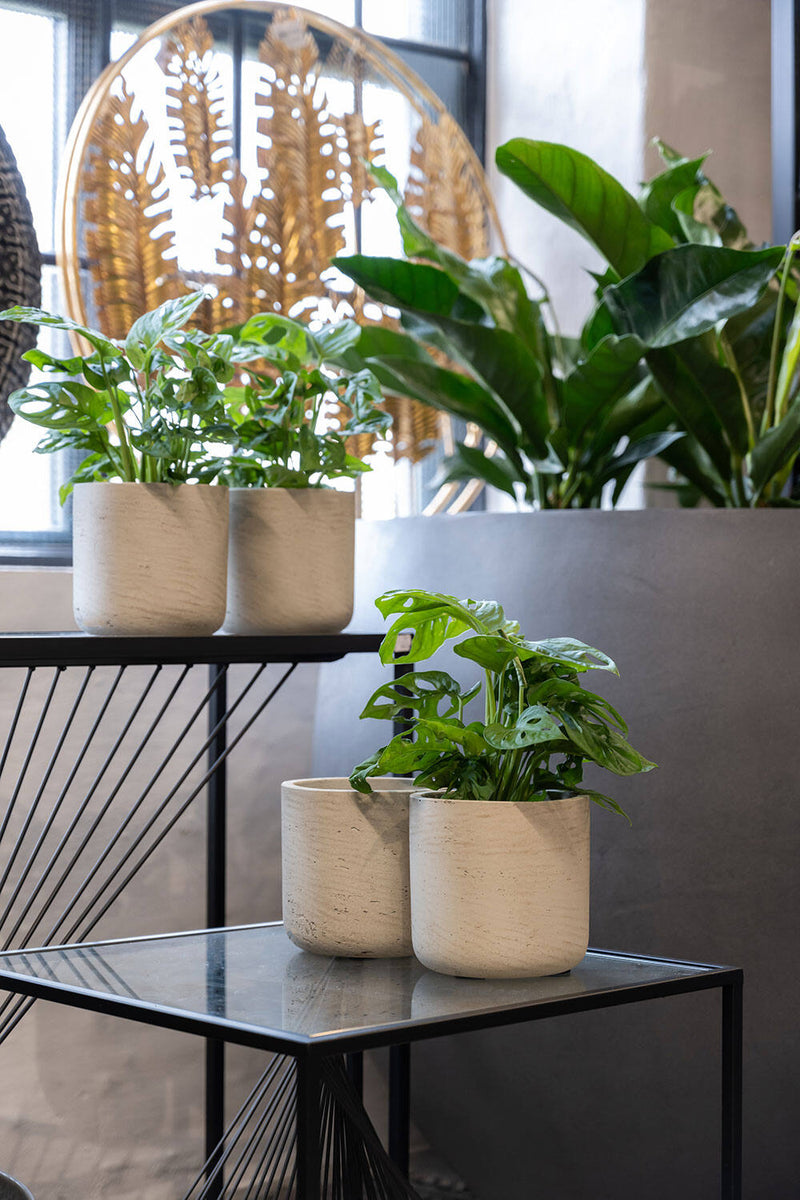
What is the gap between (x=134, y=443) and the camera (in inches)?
40.0

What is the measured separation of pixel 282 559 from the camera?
43.6 inches

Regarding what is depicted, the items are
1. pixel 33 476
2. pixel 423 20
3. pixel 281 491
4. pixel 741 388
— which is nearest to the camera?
pixel 281 491

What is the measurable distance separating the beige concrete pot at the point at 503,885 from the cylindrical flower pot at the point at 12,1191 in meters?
0.31

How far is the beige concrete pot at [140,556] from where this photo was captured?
1.01m

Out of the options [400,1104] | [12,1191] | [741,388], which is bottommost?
[400,1104]

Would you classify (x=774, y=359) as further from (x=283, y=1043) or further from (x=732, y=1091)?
(x=283, y=1043)

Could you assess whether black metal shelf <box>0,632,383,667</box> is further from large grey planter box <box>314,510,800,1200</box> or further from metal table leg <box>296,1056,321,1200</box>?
metal table leg <box>296,1056,321,1200</box>

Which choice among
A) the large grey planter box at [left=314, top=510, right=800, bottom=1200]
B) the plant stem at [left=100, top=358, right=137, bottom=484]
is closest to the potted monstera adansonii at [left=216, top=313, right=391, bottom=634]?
the plant stem at [left=100, top=358, right=137, bottom=484]

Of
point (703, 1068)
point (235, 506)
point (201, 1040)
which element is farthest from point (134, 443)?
point (201, 1040)

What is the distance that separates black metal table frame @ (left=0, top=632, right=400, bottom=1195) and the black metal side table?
0.69 ft

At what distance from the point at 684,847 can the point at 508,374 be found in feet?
1.66

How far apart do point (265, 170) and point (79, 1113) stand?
1.15 metres

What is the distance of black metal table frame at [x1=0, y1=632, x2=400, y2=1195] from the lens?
0.97 metres

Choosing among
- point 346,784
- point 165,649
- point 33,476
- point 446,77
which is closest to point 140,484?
point 165,649
